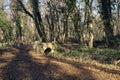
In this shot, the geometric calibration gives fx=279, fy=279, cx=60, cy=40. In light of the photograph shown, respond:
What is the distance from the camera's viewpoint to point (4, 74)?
11672 mm

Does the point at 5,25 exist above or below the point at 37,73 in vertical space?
above

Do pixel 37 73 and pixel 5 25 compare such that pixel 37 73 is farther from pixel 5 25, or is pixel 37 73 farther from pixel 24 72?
pixel 5 25

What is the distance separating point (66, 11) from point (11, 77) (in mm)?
25262

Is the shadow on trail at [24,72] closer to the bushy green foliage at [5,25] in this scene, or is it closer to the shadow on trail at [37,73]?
the shadow on trail at [37,73]

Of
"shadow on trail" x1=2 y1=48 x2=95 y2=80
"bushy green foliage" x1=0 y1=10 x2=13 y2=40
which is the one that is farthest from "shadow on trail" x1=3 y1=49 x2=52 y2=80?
"bushy green foliage" x1=0 y1=10 x2=13 y2=40

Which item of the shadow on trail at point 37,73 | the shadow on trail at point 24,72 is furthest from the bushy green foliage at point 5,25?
the shadow on trail at point 37,73

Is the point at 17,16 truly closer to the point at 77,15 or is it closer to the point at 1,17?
the point at 1,17

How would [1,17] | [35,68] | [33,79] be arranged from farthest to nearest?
[1,17], [35,68], [33,79]

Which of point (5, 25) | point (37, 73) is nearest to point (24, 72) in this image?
point (37, 73)

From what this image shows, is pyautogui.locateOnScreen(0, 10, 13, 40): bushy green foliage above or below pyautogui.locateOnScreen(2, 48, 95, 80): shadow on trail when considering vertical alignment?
above

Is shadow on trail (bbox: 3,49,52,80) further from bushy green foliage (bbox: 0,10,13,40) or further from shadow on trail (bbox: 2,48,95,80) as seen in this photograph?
bushy green foliage (bbox: 0,10,13,40)

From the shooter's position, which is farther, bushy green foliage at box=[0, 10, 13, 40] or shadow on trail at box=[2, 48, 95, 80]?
bushy green foliage at box=[0, 10, 13, 40]

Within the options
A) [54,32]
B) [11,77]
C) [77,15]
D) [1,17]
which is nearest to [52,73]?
[11,77]

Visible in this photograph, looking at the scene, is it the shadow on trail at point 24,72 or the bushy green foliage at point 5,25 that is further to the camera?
the bushy green foliage at point 5,25
